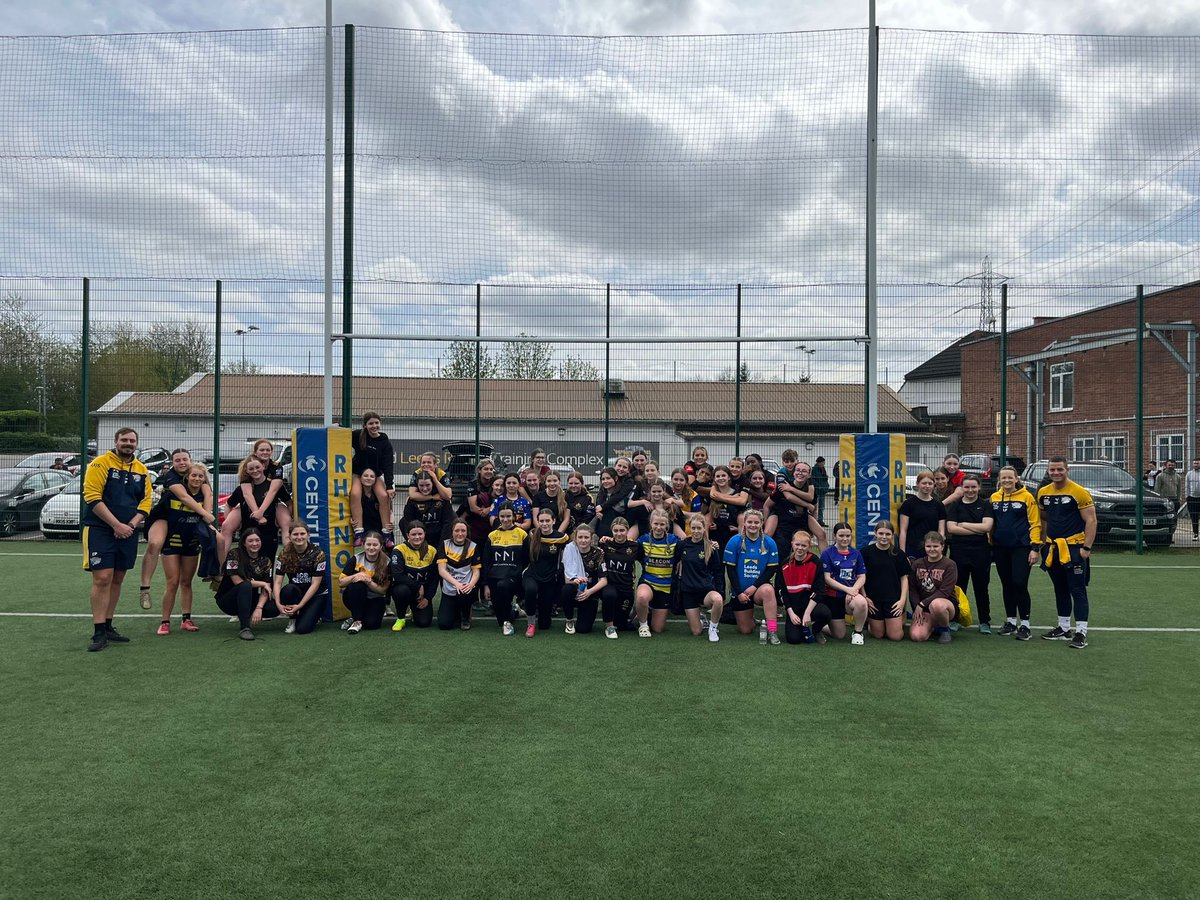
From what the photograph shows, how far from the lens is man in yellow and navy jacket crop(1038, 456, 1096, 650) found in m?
6.71

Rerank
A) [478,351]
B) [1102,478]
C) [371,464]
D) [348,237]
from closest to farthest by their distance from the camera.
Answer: [371,464]
[348,237]
[478,351]
[1102,478]

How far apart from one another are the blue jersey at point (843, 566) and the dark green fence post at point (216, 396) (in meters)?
9.42

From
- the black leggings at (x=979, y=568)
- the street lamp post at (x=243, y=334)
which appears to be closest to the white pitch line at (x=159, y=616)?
the black leggings at (x=979, y=568)

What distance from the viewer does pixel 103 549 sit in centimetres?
633

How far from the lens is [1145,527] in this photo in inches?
509

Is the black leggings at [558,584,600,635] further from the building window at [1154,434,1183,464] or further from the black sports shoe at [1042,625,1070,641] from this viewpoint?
the building window at [1154,434,1183,464]

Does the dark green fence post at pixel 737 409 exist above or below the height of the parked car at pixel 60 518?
above

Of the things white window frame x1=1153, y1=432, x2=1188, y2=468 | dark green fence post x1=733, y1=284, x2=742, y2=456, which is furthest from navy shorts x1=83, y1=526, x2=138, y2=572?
white window frame x1=1153, y1=432, x2=1188, y2=468

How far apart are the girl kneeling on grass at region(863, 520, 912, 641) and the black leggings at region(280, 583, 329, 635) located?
4681mm

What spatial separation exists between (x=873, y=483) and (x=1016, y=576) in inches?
56.7

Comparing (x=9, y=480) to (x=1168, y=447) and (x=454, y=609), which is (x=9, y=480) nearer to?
(x=454, y=609)

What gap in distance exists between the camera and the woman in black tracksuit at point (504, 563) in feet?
23.6

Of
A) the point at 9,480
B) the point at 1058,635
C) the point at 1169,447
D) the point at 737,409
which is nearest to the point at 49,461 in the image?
the point at 9,480

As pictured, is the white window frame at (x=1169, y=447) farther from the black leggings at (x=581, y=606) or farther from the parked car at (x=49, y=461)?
the parked car at (x=49, y=461)
